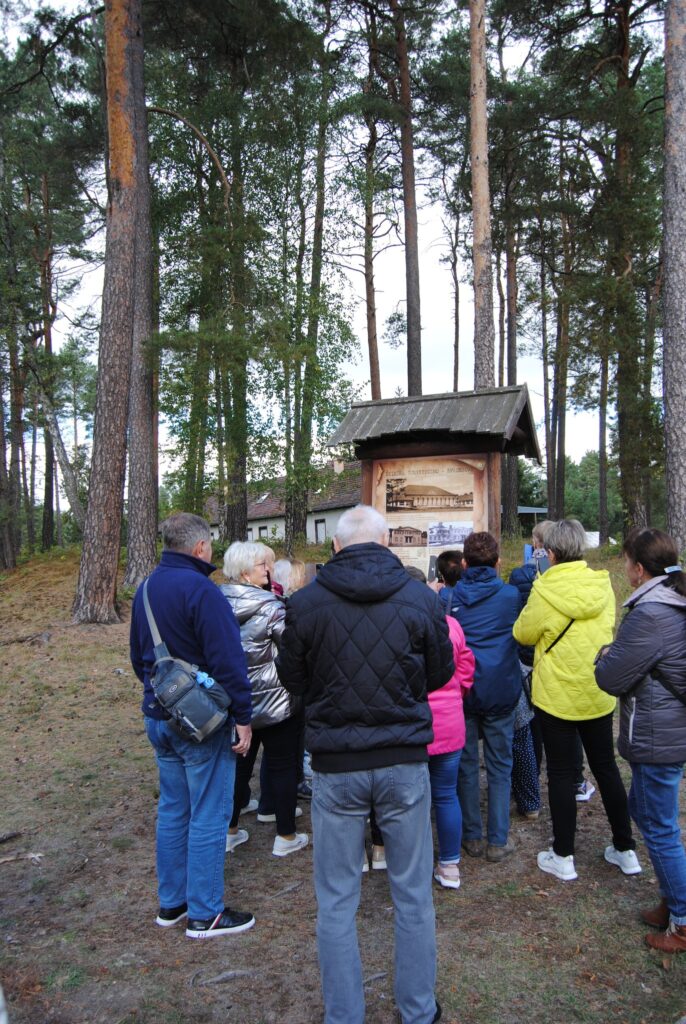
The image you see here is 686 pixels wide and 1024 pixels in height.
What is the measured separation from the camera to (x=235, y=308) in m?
12.3

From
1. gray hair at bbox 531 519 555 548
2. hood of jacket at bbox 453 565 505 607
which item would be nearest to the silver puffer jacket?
hood of jacket at bbox 453 565 505 607

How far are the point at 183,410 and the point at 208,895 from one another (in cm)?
1143

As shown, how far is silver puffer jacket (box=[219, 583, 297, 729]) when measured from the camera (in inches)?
147

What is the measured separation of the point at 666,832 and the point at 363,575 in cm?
177

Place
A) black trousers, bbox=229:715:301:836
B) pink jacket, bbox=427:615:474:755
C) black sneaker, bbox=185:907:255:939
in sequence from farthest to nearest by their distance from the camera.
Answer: black trousers, bbox=229:715:301:836, pink jacket, bbox=427:615:474:755, black sneaker, bbox=185:907:255:939

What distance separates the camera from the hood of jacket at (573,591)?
11.5ft

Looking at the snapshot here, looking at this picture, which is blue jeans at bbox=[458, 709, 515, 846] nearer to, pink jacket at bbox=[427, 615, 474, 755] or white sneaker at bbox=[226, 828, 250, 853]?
pink jacket at bbox=[427, 615, 474, 755]

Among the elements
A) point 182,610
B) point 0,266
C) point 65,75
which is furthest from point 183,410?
point 182,610

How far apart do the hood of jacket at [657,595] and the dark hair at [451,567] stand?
1.22 meters

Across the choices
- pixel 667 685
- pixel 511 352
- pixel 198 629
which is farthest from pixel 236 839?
pixel 511 352

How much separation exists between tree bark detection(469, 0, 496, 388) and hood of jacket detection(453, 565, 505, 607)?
5137 millimetres

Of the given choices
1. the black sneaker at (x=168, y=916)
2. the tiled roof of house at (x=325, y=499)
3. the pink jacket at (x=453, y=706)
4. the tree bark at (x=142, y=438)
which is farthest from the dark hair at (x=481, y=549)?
the tiled roof of house at (x=325, y=499)

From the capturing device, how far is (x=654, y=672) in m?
2.98

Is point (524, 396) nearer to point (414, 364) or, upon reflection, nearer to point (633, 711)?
point (633, 711)
